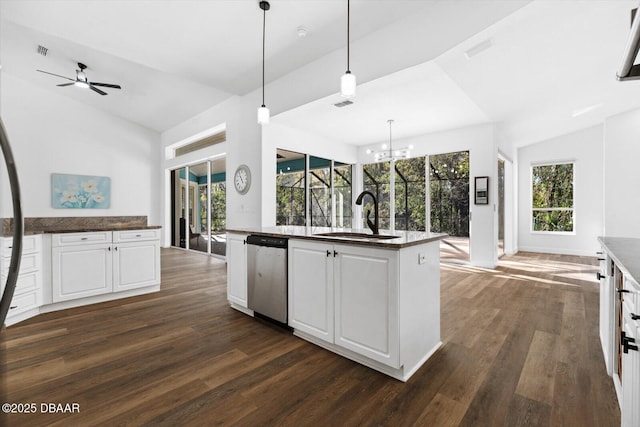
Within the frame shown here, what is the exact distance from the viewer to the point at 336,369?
2.04 meters

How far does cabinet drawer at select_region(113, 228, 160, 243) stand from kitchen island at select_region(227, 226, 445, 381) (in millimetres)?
2211

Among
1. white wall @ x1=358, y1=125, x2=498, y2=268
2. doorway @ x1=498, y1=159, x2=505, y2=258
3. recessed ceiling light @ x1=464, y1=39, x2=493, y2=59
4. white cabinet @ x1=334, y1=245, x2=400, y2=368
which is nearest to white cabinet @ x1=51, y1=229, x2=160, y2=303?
white cabinet @ x1=334, y1=245, x2=400, y2=368

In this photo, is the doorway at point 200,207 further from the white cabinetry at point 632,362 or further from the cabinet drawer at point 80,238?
the white cabinetry at point 632,362

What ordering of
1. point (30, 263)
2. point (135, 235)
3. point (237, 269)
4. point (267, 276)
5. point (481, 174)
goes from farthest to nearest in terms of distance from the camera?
point (481, 174), point (135, 235), point (237, 269), point (30, 263), point (267, 276)

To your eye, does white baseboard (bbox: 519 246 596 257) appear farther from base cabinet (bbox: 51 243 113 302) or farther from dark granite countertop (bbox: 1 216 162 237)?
base cabinet (bbox: 51 243 113 302)

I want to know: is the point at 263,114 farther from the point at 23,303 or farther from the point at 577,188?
the point at 577,188

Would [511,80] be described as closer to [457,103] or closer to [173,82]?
[457,103]

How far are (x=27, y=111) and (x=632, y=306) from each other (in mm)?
8548

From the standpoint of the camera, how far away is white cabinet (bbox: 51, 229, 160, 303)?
10.6 ft

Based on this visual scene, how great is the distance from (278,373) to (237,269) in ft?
4.53

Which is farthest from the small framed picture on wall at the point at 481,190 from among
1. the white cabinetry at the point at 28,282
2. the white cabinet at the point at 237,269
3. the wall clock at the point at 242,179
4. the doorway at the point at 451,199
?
the white cabinetry at the point at 28,282

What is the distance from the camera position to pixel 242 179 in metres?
5.46

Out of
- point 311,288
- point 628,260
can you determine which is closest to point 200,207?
point 311,288

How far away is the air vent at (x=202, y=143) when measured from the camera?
7121 millimetres
